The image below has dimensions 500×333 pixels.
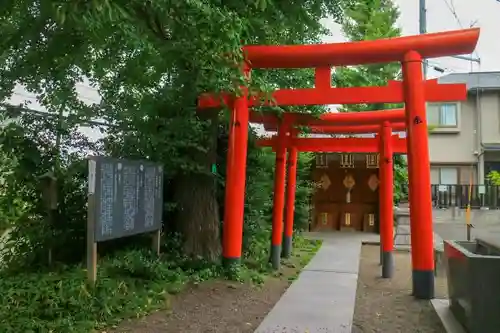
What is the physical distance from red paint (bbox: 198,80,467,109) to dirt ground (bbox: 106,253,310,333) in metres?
2.63

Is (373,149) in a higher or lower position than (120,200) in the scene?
higher

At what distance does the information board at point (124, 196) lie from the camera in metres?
5.80

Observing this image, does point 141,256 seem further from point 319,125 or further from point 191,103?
point 319,125

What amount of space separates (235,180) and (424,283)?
3.02 metres

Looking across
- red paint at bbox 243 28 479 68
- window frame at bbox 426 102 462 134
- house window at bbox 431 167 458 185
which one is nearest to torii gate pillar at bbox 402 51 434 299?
red paint at bbox 243 28 479 68

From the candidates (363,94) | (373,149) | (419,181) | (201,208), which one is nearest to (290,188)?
(373,149)

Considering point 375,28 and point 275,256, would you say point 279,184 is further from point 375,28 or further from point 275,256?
point 375,28

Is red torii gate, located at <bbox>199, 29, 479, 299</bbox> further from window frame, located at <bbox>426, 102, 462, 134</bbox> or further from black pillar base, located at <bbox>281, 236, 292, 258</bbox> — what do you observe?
window frame, located at <bbox>426, 102, 462, 134</bbox>

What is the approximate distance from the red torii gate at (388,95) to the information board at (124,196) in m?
1.14

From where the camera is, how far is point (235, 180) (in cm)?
726

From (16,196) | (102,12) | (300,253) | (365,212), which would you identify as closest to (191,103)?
(16,196)

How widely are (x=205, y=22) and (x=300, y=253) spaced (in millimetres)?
8401

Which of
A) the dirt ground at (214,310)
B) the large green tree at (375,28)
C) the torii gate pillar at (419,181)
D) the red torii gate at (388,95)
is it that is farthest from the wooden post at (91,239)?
the large green tree at (375,28)

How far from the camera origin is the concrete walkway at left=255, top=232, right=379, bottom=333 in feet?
17.2
